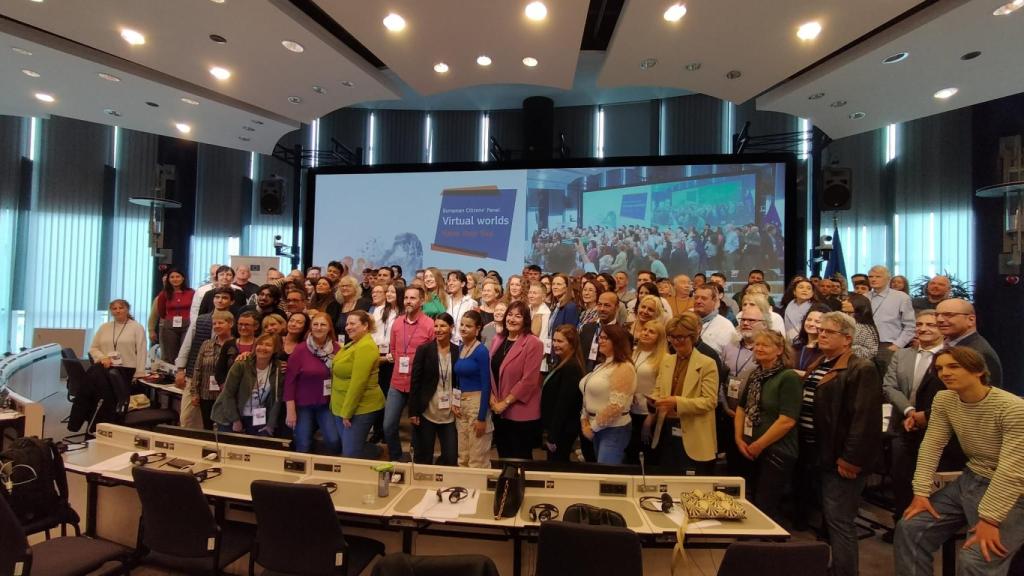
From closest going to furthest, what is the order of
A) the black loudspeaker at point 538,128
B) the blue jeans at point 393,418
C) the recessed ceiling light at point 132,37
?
the blue jeans at point 393,418
the recessed ceiling light at point 132,37
the black loudspeaker at point 538,128

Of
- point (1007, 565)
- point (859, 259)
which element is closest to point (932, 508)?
Answer: point (1007, 565)

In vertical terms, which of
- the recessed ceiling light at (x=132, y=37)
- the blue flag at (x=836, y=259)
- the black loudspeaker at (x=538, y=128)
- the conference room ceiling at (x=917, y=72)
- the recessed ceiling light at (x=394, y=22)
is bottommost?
the blue flag at (x=836, y=259)

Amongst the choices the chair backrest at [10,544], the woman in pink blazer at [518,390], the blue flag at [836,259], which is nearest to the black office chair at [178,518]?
the chair backrest at [10,544]

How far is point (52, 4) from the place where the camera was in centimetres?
421

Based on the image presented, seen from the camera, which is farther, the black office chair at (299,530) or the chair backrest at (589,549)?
the black office chair at (299,530)

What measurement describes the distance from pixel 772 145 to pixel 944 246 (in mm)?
2949

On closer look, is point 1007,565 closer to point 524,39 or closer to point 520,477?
point 520,477

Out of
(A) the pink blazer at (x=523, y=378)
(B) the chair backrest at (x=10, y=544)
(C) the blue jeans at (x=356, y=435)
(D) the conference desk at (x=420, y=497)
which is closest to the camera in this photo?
(B) the chair backrest at (x=10, y=544)

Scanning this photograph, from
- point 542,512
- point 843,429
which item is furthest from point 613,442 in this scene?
point 843,429

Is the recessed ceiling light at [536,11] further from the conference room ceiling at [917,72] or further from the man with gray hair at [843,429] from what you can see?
the man with gray hair at [843,429]

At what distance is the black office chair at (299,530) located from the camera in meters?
2.16

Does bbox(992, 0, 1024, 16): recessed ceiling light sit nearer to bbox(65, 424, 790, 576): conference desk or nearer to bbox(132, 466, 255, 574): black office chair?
bbox(65, 424, 790, 576): conference desk

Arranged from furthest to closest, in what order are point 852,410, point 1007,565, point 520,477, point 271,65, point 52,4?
point 271,65
point 52,4
point 852,410
point 520,477
point 1007,565

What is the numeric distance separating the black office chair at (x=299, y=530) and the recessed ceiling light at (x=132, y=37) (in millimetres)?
4786
